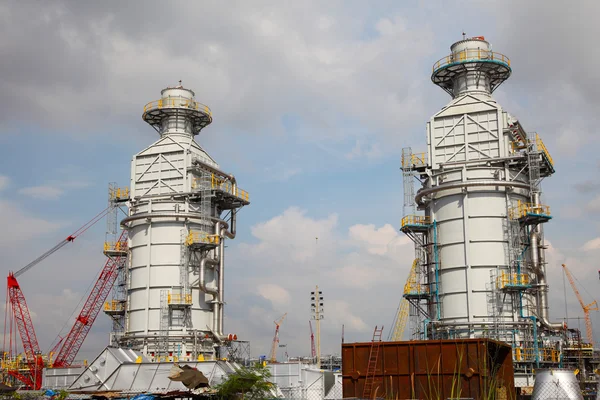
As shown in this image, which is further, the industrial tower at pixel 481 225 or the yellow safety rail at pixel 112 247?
the yellow safety rail at pixel 112 247

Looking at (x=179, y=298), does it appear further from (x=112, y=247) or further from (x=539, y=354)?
Result: (x=539, y=354)

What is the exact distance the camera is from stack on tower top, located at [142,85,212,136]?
57438mm

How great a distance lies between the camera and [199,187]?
5462cm

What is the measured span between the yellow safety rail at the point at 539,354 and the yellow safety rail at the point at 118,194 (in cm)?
3258

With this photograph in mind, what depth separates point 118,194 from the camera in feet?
185

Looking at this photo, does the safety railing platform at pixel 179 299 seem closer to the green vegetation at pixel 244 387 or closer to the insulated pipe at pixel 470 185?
the insulated pipe at pixel 470 185

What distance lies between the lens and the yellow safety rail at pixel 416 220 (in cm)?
4781

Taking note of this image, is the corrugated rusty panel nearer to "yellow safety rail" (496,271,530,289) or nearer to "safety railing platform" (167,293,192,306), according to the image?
"yellow safety rail" (496,271,530,289)

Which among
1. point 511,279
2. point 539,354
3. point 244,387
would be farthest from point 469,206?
point 244,387

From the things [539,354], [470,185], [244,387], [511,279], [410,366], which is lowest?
[244,387]

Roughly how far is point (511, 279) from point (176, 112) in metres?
30.5

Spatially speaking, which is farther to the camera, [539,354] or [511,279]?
[511,279]

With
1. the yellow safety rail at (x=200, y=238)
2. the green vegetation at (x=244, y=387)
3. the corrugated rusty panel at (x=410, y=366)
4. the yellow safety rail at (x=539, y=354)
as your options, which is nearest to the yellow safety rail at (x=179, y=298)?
the yellow safety rail at (x=200, y=238)

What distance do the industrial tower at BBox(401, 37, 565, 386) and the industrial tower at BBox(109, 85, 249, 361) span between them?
16.1 meters
